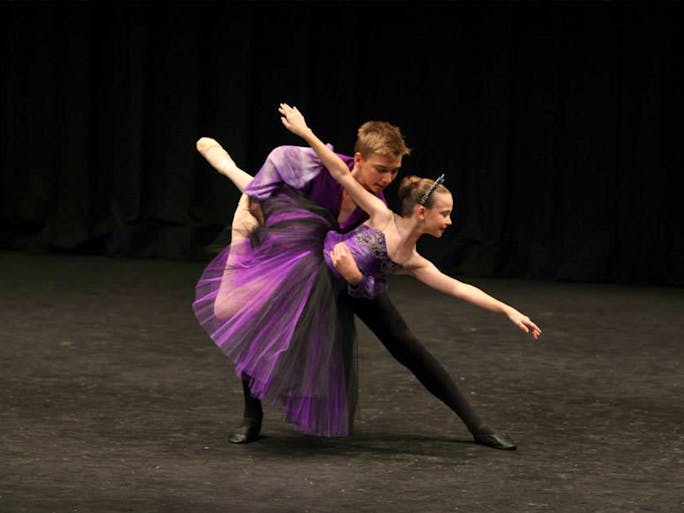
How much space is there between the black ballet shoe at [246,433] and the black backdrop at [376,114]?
12.8 ft

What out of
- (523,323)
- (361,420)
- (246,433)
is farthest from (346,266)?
(361,420)

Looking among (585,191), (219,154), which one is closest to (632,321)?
(585,191)

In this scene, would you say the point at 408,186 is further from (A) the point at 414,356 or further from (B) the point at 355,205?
(A) the point at 414,356

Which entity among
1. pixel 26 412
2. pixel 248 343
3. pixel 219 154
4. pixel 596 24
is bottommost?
pixel 26 412

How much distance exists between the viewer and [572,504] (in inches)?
126

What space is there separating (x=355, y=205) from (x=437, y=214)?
0.83ft

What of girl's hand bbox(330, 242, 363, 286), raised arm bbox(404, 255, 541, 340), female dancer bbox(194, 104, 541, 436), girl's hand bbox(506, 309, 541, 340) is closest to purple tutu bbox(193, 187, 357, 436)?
female dancer bbox(194, 104, 541, 436)

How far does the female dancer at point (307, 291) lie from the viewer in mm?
3605

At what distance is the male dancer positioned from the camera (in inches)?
142

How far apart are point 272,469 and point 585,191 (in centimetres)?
428

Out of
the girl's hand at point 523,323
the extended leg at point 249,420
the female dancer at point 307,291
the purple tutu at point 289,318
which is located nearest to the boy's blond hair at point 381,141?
the female dancer at point 307,291

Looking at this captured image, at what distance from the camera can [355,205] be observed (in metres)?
3.78

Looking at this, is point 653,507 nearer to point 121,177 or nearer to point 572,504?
point 572,504

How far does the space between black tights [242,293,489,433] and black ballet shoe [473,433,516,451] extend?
0.05 feet
